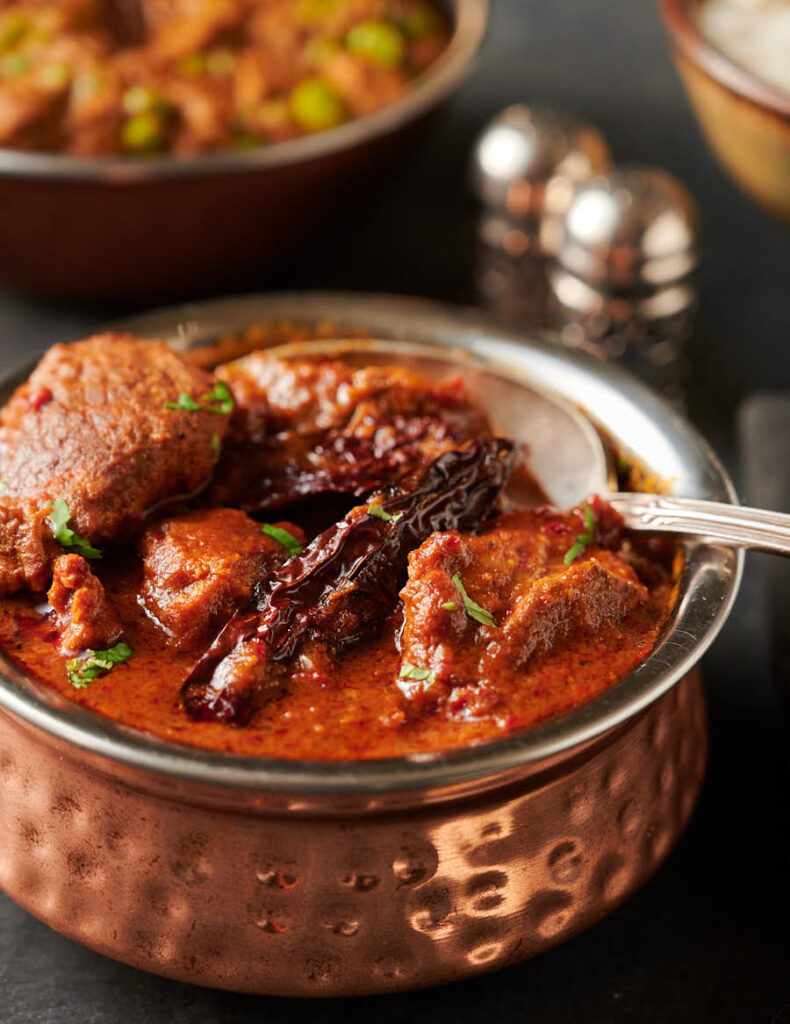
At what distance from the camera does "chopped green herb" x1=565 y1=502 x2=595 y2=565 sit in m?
2.60

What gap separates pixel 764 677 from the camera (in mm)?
3361

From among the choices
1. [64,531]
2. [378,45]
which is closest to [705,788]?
[64,531]

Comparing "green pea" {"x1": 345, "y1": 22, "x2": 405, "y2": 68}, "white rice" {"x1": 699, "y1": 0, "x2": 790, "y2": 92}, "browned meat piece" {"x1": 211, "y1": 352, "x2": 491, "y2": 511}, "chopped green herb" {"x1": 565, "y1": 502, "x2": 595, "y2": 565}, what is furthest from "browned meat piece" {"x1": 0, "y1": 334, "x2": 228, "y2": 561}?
"white rice" {"x1": 699, "y1": 0, "x2": 790, "y2": 92}

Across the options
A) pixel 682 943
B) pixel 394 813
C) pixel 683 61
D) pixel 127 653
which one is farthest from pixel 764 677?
pixel 683 61

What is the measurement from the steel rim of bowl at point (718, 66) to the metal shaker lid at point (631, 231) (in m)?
0.41

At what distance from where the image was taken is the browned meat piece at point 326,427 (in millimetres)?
2797

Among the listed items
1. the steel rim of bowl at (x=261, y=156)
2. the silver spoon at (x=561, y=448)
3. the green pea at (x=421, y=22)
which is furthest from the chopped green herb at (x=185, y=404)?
the green pea at (x=421, y=22)

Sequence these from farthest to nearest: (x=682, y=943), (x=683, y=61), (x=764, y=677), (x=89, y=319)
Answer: (x=89, y=319) < (x=683, y=61) < (x=764, y=677) < (x=682, y=943)

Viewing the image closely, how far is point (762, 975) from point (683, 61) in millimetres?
3063

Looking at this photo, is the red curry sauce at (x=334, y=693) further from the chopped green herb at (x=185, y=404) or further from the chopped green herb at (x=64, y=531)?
the chopped green herb at (x=185, y=404)

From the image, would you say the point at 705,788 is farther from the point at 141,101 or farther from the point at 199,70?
the point at 199,70

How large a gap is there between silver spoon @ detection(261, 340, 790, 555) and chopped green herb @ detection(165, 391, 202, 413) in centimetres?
54

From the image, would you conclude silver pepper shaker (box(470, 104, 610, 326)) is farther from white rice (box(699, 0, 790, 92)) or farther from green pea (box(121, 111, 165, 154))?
green pea (box(121, 111, 165, 154))

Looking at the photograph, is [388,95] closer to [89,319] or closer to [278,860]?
[89,319]
